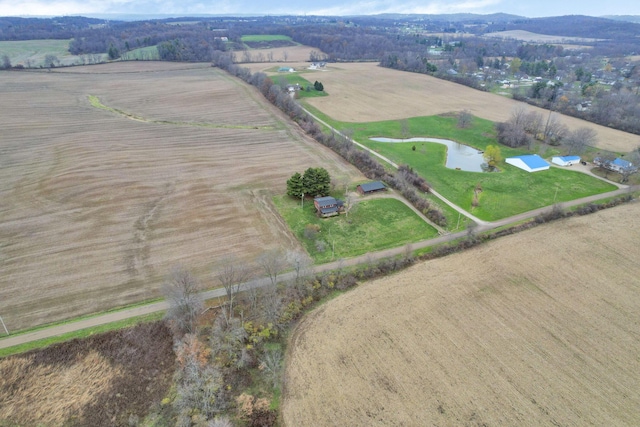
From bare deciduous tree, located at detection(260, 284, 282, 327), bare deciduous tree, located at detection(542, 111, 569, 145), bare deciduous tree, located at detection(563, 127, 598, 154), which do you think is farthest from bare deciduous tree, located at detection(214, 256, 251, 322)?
bare deciduous tree, located at detection(542, 111, 569, 145)

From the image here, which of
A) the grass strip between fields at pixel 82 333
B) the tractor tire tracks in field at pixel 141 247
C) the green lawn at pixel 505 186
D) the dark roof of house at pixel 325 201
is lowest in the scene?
the grass strip between fields at pixel 82 333

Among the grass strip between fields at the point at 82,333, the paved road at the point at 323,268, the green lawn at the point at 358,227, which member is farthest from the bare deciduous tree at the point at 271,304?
the grass strip between fields at the point at 82,333

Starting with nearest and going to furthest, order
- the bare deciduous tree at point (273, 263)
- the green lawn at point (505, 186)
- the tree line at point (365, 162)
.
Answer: the bare deciduous tree at point (273, 263), the tree line at point (365, 162), the green lawn at point (505, 186)

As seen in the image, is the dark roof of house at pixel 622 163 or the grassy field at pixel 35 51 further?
the grassy field at pixel 35 51

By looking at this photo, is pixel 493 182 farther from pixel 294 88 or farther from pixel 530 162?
pixel 294 88

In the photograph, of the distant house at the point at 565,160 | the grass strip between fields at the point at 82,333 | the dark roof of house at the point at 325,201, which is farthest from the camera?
the distant house at the point at 565,160

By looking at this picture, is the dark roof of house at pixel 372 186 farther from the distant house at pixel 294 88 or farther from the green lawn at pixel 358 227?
the distant house at pixel 294 88

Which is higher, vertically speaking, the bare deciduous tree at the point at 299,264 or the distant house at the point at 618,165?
the distant house at the point at 618,165
